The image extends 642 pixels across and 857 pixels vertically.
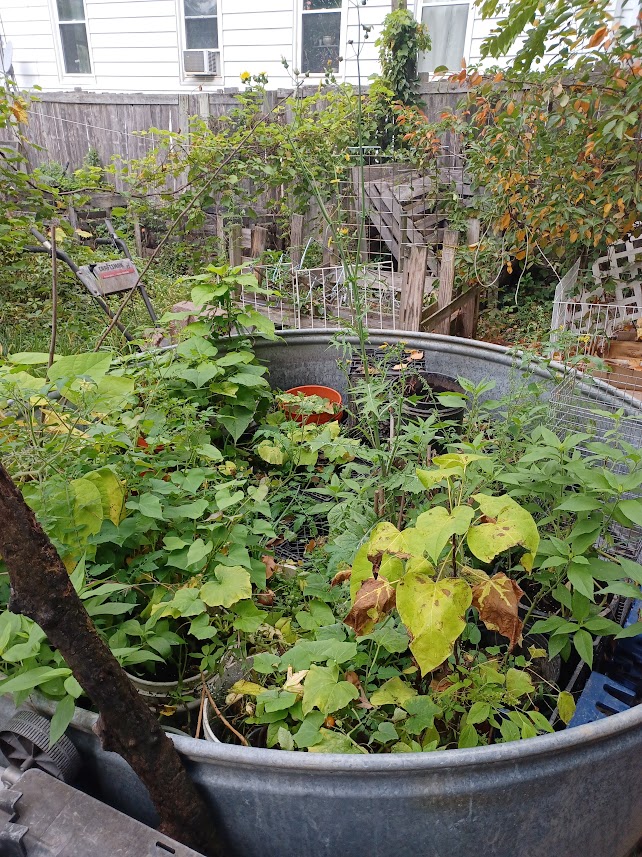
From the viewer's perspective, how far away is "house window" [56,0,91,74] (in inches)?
349

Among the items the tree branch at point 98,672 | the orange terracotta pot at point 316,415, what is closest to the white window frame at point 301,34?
the orange terracotta pot at point 316,415

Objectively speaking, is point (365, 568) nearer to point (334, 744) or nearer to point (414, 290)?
point (334, 744)

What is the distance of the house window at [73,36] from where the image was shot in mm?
8867

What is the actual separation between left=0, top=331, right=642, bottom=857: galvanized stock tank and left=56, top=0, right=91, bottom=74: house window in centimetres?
1112

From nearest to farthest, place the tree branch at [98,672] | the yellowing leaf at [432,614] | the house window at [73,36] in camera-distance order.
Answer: the tree branch at [98,672]
the yellowing leaf at [432,614]
the house window at [73,36]

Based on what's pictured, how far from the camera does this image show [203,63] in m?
8.27

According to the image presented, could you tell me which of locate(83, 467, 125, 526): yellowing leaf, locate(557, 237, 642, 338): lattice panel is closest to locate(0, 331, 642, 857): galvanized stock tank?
locate(83, 467, 125, 526): yellowing leaf

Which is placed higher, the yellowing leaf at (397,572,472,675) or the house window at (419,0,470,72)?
the house window at (419,0,470,72)

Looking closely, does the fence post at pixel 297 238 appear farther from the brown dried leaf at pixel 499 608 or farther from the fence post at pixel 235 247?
the brown dried leaf at pixel 499 608

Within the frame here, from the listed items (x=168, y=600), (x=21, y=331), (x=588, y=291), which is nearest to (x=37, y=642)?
(x=168, y=600)

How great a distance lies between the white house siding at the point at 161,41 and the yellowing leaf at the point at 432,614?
7.48m

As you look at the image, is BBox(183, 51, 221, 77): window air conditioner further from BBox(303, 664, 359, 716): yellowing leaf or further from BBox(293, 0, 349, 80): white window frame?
BBox(303, 664, 359, 716): yellowing leaf

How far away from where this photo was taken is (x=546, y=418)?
1946 mm

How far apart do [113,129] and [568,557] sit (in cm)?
941
